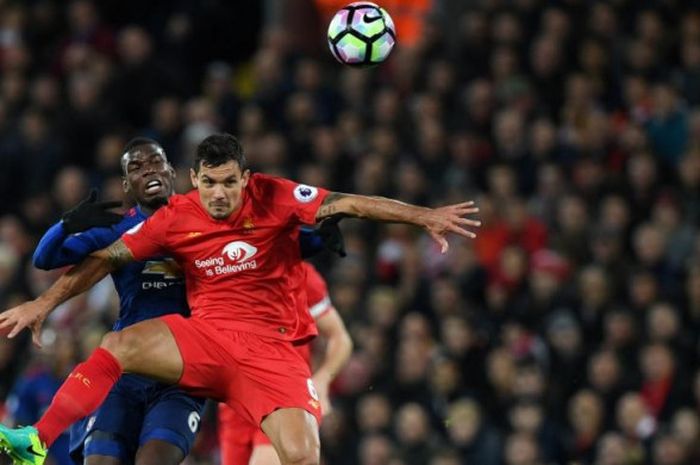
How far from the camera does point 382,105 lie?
47.4 ft

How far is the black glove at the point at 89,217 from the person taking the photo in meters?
8.53

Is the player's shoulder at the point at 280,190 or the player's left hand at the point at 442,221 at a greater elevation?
the player's shoulder at the point at 280,190

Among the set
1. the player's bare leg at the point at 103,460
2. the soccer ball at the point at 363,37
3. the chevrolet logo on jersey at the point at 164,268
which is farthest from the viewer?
the soccer ball at the point at 363,37

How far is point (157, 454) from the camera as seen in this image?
8.34 meters

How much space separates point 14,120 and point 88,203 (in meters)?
7.10

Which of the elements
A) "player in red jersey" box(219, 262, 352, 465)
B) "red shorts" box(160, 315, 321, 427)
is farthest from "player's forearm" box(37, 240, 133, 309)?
"player in red jersey" box(219, 262, 352, 465)

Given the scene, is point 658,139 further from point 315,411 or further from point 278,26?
point 315,411

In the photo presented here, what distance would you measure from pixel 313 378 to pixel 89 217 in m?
1.83

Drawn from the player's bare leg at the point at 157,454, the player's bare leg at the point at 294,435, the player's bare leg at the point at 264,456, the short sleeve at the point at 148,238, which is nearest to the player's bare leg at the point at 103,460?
the player's bare leg at the point at 157,454

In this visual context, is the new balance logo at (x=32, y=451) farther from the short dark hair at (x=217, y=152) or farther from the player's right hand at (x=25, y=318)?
the short dark hair at (x=217, y=152)

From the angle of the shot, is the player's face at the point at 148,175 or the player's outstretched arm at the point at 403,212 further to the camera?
the player's face at the point at 148,175

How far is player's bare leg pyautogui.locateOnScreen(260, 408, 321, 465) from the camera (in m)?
8.27

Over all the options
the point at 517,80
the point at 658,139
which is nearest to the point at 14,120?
the point at 517,80

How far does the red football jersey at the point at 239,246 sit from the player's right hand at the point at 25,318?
526 mm
